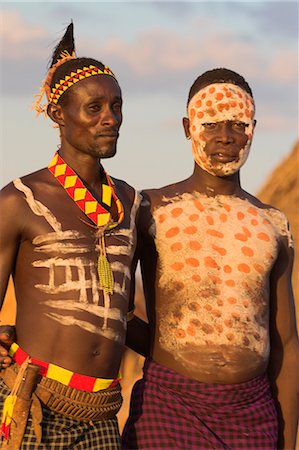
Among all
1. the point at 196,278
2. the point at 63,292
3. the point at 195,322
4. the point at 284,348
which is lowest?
the point at 284,348

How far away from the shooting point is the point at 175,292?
6156mm

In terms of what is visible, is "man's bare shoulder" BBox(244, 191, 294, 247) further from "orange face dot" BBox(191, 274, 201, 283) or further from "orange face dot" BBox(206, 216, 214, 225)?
"orange face dot" BBox(191, 274, 201, 283)

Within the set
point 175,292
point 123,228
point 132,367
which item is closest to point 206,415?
point 175,292

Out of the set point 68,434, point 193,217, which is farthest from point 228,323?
point 68,434

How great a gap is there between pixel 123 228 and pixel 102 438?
105cm

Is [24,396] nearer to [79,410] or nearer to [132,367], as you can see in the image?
[79,410]

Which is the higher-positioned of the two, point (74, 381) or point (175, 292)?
point (175, 292)

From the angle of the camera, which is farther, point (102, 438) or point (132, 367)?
point (132, 367)

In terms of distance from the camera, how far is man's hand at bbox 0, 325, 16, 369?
5473mm

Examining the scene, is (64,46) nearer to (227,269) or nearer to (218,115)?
(218,115)

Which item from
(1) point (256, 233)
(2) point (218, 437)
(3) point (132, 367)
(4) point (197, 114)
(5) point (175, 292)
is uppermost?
(4) point (197, 114)

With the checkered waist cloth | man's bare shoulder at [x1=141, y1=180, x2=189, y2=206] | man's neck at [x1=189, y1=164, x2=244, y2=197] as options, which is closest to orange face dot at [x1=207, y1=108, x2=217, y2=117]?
man's neck at [x1=189, y1=164, x2=244, y2=197]

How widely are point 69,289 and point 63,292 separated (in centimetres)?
3

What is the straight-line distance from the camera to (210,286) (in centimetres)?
614
